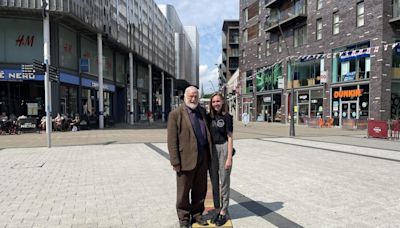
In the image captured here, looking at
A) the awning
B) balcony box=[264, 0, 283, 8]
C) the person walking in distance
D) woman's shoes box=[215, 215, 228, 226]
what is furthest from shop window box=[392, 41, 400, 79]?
the person walking in distance


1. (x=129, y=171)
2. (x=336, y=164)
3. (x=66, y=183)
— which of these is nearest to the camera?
(x=66, y=183)

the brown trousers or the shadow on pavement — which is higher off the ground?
the brown trousers

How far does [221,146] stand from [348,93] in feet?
84.9

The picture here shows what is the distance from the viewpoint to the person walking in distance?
4.20 m

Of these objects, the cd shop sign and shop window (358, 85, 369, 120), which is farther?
shop window (358, 85, 369, 120)

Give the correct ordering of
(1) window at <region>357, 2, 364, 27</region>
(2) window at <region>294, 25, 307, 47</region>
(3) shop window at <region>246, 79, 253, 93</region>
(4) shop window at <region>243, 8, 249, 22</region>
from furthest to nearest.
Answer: (4) shop window at <region>243, 8, 249, 22</region> → (3) shop window at <region>246, 79, 253, 93</region> → (2) window at <region>294, 25, 307, 47</region> → (1) window at <region>357, 2, 364, 27</region>

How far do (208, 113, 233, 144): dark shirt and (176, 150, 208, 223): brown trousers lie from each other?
242 millimetres

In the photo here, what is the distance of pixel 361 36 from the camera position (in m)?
26.4

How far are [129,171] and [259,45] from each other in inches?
1519

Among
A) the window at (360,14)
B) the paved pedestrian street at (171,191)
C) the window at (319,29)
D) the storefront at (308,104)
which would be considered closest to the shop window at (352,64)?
the window at (360,14)

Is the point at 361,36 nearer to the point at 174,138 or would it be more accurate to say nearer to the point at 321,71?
the point at 321,71

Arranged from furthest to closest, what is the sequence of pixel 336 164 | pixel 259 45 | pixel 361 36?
pixel 259 45
pixel 361 36
pixel 336 164

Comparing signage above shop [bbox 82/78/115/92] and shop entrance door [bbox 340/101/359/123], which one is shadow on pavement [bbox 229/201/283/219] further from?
shop entrance door [bbox 340/101/359/123]

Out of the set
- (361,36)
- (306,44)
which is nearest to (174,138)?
(361,36)
